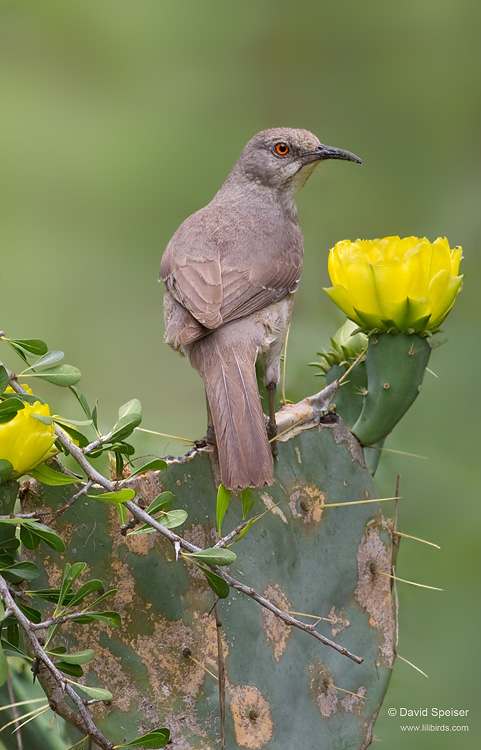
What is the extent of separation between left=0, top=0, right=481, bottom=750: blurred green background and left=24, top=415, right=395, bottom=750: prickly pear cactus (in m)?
1.60

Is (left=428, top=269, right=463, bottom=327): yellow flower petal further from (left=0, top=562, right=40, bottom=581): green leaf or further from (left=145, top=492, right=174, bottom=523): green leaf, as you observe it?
(left=0, top=562, right=40, bottom=581): green leaf

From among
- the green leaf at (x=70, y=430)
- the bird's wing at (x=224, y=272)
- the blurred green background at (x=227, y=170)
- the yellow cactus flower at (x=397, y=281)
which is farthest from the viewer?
the blurred green background at (x=227, y=170)

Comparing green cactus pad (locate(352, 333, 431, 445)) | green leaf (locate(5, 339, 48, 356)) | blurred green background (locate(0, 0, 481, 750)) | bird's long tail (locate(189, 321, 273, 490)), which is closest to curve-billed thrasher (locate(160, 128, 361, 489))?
bird's long tail (locate(189, 321, 273, 490))

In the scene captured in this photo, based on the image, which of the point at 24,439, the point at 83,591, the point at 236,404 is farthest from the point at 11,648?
the point at 236,404

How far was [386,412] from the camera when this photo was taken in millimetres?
2072

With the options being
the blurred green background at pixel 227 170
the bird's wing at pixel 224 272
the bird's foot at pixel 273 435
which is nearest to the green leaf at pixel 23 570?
the bird's foot at pixel 273 435

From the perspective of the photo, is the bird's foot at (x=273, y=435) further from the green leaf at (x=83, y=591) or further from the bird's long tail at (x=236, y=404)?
the green leaf at (x=83, y=591)

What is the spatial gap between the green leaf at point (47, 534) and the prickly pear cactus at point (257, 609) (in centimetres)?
12

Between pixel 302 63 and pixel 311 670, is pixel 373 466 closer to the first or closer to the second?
pixel 311 670

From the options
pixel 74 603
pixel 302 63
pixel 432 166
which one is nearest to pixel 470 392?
pixel 432 166

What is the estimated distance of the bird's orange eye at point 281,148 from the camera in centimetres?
282

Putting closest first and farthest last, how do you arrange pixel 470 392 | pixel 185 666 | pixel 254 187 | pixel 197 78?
pixel 185 666, pixel 254 187, pixel 470 392, pixel 197 78

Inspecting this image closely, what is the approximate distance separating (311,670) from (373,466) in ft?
1.56

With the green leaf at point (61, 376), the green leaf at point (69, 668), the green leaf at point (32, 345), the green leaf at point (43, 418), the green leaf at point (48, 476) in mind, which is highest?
the green leaf at point (32, 345)
